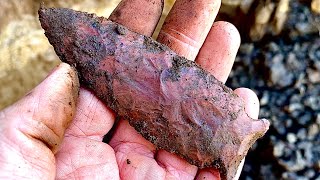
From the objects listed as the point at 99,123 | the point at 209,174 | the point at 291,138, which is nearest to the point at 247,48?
the point at 291,138

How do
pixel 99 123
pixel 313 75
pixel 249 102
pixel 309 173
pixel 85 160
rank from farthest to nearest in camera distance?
pixel 313 75 → pixel 309 173 → pixel 249 102 → pixel 99 123 → pixel 85 160

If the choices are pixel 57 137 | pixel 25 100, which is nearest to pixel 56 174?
pixel 57 137

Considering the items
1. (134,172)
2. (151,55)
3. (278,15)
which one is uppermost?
(151,55)

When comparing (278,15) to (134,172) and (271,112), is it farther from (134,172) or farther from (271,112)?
(134,172)

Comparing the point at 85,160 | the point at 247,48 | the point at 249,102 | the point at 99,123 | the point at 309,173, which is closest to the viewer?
the point at 85,160

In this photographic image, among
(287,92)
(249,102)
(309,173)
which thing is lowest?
(309,173)

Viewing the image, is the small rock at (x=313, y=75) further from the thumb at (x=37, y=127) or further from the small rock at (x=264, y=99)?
the thumb at (x=37, y=127)

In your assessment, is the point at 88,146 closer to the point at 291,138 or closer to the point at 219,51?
the point at 219,51
